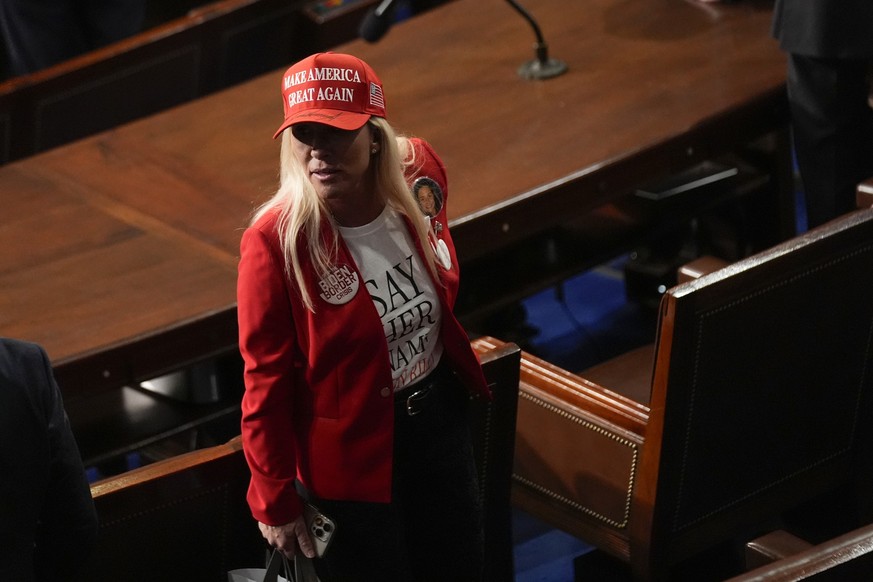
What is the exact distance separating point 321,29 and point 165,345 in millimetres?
2121

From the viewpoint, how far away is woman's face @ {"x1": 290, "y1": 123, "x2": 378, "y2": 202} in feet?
7.07

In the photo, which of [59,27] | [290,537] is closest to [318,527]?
[290,537]

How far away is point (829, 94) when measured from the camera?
3869mm

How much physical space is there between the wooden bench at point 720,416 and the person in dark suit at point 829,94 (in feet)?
3.35

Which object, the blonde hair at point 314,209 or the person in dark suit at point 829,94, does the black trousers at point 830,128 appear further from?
the blonde hair at point 314,209

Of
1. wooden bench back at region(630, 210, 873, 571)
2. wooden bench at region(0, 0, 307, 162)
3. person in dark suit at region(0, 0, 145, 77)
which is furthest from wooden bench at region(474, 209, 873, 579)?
person in dark suit at region(0, 0, 145, 77)

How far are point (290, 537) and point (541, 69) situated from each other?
2.24 meters

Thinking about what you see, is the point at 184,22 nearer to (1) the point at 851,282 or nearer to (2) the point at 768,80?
(2) the point at 768,80

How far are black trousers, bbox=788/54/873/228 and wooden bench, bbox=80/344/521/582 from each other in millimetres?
1645

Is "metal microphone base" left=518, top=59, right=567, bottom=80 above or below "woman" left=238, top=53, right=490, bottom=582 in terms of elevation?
below

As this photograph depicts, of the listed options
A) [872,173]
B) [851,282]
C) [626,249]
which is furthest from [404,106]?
[851,282]

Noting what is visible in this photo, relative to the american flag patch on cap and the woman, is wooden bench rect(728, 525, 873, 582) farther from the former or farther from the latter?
the american flag patch on cap

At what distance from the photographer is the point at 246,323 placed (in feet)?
7.07

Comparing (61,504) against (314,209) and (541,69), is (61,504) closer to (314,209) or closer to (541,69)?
(314,209)
